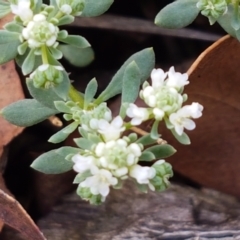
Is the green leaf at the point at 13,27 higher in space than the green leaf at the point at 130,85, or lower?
higher

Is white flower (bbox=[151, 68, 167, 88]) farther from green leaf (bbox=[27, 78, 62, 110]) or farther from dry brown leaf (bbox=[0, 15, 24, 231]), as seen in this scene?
dry brown leaf (bbox=[0, 15, 24, 231])

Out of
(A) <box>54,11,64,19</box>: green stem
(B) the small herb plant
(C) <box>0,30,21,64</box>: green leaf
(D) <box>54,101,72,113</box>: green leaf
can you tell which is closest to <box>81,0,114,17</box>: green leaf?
(B) the small herb plant

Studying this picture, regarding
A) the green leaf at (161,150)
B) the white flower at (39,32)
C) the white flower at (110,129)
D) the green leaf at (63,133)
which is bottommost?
the green leaf at (161,150)

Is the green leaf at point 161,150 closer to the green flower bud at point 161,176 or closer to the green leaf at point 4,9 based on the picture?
the green flower bud at point 161,176

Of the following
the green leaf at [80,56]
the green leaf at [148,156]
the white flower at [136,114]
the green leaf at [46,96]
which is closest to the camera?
the white flower at [136,114]

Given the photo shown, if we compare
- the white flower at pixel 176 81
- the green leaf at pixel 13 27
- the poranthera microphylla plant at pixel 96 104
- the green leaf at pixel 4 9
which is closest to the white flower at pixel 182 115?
the poranthera microphylla plant at pixel 96 104

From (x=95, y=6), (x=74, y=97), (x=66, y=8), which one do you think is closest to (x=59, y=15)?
(x=66, y=8)

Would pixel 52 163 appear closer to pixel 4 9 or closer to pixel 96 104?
pixel 96 104
